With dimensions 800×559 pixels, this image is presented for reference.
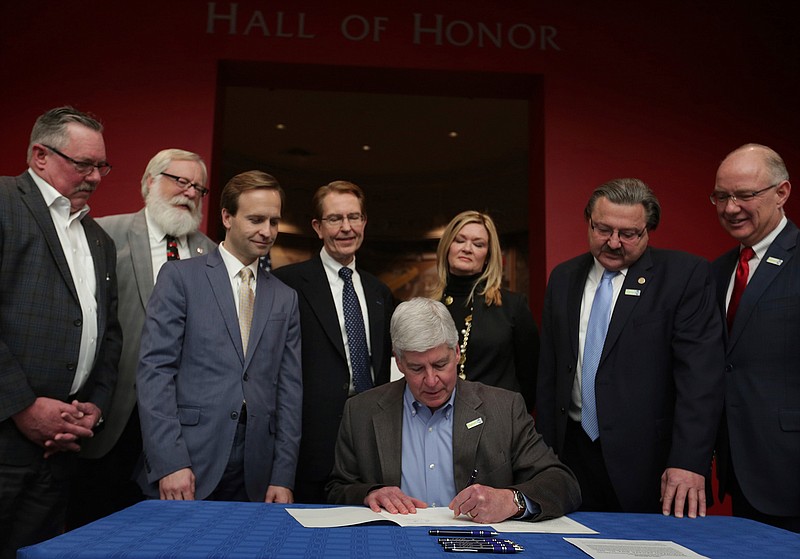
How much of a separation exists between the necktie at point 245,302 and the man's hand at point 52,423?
0.63 meters

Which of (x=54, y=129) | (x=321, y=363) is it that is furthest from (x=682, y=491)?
(x=54, y=129)

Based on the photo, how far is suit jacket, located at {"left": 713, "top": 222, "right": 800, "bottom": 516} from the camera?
101 inches

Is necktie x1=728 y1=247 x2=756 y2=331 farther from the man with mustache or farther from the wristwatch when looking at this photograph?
the wristwatch

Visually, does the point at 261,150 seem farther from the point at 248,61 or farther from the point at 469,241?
the point at 469,241

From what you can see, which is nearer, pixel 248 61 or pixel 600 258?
pixel 600 258

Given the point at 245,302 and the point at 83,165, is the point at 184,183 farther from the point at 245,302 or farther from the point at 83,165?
the point at 245,302

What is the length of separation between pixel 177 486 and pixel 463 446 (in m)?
0.98

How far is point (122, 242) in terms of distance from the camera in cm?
326

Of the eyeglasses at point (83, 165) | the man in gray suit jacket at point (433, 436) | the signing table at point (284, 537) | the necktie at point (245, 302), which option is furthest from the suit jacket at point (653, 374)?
the eyeglasses at point (83, 165)

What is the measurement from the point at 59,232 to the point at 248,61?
2.37 metres

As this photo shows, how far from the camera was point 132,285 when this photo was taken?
318 cm

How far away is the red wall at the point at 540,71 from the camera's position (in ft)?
15.3

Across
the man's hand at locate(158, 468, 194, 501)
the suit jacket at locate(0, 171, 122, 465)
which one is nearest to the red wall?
the suit jacket at locate(0, 171, 122, 465)

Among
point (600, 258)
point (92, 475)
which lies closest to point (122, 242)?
point (92, 475)
